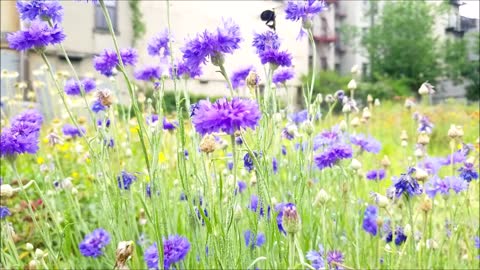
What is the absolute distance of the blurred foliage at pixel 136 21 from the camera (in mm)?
7641

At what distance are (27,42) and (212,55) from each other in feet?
1.37

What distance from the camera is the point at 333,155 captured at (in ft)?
3.98

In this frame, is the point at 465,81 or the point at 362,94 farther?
the point at 465,81

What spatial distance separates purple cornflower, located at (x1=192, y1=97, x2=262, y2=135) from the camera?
0.70m

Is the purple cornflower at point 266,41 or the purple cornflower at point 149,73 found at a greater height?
the purple cornflower at point 266,41

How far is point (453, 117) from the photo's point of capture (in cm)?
579

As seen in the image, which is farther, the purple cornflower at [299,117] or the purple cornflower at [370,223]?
the purple cornflower at [299,117]

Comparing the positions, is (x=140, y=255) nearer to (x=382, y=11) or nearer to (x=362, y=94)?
(x=362, y=94)

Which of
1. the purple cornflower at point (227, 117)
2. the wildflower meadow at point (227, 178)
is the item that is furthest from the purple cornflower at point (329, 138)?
the purple cornflower at point (227, 117)

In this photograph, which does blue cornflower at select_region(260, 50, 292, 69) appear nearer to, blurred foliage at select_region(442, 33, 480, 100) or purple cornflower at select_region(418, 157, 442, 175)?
purple cornflower at select_region(418, 157, 442, 175)

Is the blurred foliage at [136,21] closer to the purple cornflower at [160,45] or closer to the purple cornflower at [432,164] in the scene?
the purple cornflower at [432,164]

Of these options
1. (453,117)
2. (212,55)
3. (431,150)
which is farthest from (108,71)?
(453,117)

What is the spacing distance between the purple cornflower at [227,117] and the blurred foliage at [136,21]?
7.09m

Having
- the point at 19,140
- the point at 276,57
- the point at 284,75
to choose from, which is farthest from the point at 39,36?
the point at 284,75
